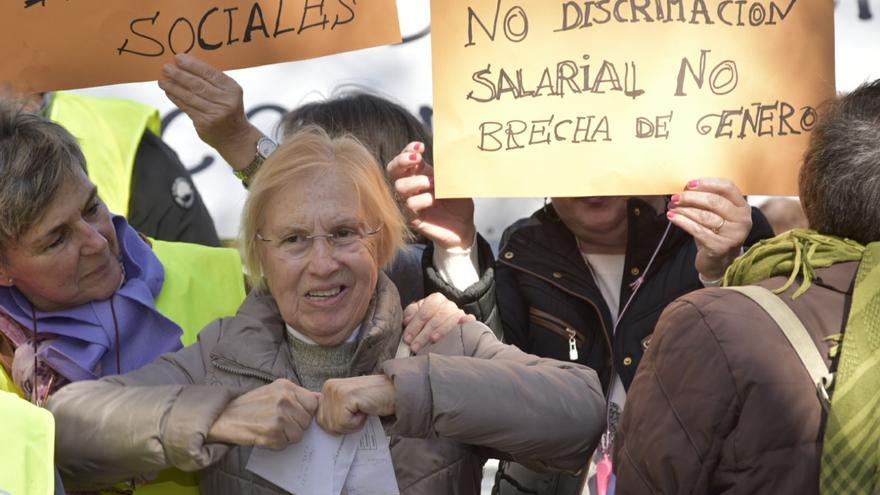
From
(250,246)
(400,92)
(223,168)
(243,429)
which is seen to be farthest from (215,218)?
(243,429)

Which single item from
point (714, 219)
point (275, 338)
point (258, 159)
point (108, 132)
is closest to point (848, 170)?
point (714, 219)

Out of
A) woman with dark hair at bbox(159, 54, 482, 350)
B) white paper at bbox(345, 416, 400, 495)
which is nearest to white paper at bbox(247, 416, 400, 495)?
white paper at bbox(345, 416, 400, 495)

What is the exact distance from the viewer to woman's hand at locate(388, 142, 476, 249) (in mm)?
2812

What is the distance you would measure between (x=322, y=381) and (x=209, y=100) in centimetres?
75

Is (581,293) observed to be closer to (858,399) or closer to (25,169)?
(858,399)

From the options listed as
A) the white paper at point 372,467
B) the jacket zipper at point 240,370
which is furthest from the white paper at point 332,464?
the jacket zipper at point 240,370

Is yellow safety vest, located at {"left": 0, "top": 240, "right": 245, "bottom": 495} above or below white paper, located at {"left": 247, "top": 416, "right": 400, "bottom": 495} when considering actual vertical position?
above

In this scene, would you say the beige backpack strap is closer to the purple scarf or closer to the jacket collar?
the jacket collar

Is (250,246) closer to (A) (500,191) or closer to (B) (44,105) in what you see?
(A) (500,191)

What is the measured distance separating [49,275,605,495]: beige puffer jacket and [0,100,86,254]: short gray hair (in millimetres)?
359

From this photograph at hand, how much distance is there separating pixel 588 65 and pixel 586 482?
2.83 ft

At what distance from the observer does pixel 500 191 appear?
275 cm

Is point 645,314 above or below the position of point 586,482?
above

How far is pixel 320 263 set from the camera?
2508mm
